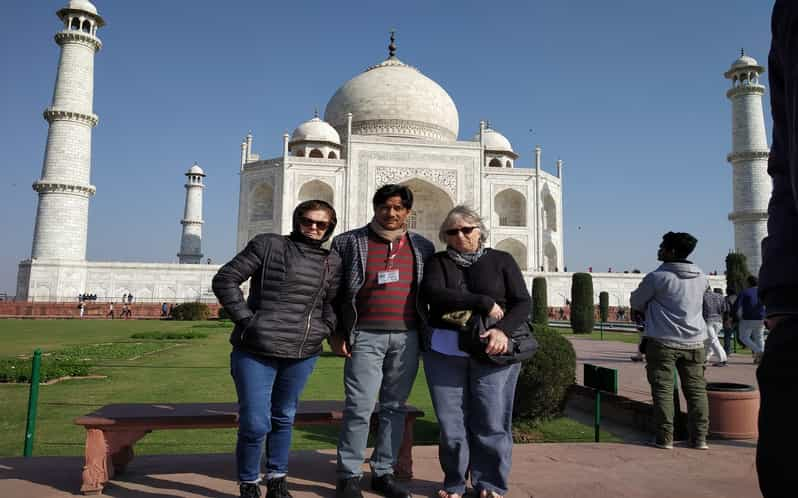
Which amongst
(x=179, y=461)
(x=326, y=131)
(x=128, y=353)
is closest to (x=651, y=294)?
(x=179, y=461)

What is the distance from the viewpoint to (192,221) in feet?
116

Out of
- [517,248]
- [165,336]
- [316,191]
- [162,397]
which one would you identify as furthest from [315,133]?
[162,397]

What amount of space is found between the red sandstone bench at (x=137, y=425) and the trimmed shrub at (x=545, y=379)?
167 centimetres

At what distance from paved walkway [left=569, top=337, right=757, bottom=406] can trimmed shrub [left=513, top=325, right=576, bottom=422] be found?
0.94 m

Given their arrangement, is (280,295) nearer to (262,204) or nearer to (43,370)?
(43,370)

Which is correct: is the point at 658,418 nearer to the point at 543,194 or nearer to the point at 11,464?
the point at 11,464

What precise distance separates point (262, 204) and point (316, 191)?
110 inches

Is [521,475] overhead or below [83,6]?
below

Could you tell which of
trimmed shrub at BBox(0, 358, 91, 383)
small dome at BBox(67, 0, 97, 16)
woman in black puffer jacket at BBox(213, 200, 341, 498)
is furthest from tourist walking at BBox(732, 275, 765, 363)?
small dome at BBox(67, 0, 97, 16)

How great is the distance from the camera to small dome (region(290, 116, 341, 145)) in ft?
89.4

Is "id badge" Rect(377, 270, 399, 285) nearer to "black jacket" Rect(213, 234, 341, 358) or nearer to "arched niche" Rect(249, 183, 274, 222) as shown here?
"black jacket" Rect(213, 234, 341, 358)

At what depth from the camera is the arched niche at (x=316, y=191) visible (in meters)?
25.3

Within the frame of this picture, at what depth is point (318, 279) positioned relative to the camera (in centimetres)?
253

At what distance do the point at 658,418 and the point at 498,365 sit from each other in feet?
4.91
